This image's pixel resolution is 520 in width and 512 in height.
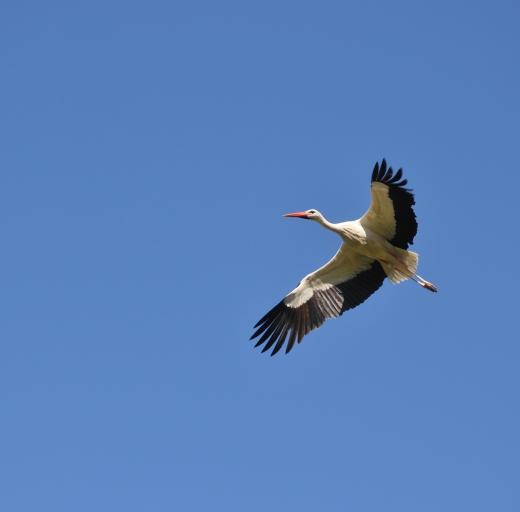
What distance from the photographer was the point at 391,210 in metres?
14.8

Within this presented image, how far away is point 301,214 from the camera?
15977 mm

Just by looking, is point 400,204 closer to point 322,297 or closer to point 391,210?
point 391,210

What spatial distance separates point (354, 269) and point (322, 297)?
629 mm

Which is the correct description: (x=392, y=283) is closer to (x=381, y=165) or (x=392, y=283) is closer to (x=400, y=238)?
(x=400, y=238)

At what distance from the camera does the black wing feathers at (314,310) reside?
15.5 m

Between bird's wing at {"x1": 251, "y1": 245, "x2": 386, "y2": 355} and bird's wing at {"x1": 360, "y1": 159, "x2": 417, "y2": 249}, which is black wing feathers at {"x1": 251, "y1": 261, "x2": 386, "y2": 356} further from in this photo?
bird's wing at {"x1": 360, "y1": 159, "x2": 417, "y2": 249}

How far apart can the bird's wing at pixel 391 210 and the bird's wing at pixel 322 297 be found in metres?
0.74

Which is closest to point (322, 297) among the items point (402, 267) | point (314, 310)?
point (314, 310)

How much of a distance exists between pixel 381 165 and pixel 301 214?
82.4 inches

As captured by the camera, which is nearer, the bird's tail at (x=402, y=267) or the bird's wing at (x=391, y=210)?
the bird's wing at (x=391, y=210)

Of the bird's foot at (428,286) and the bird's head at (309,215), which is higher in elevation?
the bird's head at (309,215)

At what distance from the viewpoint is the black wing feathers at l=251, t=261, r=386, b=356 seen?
51.0 feet

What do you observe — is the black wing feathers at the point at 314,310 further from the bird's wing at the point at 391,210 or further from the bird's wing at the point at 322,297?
the bird's wing at the point at 391,210

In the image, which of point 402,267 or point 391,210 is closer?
point 391,210
